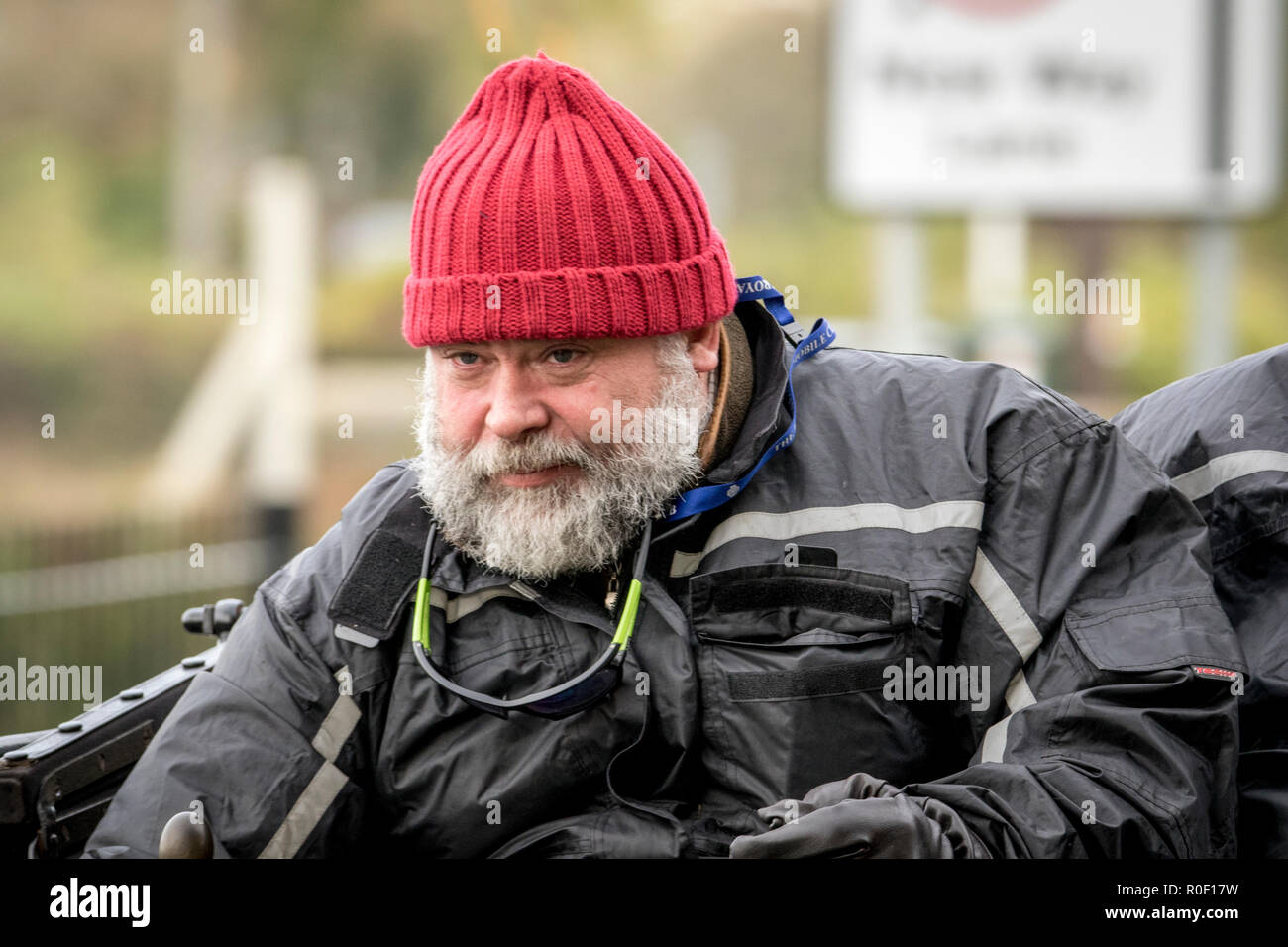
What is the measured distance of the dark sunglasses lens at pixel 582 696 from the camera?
274 centimetres

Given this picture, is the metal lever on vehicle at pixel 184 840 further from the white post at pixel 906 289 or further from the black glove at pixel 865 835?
the white post at pixel 906 289

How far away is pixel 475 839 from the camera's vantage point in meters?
2.88

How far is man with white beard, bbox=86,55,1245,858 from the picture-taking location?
2768mm

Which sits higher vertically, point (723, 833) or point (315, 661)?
point (315, 661)

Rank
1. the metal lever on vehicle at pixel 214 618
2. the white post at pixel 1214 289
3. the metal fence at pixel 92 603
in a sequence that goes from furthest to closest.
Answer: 1. the white post at pixel 1214 289
2. the metal fence at pixel 92 603
3. the metal lever on vehicle at pixel 214 618

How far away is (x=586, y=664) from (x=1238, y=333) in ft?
56.6

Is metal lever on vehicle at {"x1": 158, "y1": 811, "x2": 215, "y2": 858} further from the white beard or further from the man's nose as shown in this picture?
the man's nose

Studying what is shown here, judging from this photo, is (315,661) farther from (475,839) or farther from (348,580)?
(475,839)

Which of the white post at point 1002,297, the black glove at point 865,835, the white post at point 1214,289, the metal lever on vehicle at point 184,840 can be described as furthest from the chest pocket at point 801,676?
the white post at point 1214,289

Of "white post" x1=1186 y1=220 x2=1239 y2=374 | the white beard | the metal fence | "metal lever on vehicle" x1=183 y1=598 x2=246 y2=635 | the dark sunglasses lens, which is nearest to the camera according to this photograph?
the dark sunglasses lens

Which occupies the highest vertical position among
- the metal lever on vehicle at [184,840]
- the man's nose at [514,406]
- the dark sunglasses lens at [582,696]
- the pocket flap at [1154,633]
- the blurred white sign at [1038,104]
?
the blurred white sign at [1038,104]

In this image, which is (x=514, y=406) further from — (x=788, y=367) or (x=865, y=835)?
(x=865, y=835)

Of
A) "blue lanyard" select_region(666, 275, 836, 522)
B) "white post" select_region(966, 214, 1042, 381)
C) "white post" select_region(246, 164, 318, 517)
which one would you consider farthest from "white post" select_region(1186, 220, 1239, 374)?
"blue lanyard" select_region(666, 275, 836, 522)

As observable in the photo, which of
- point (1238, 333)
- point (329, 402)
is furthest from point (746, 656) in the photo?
point (1238, 333)
